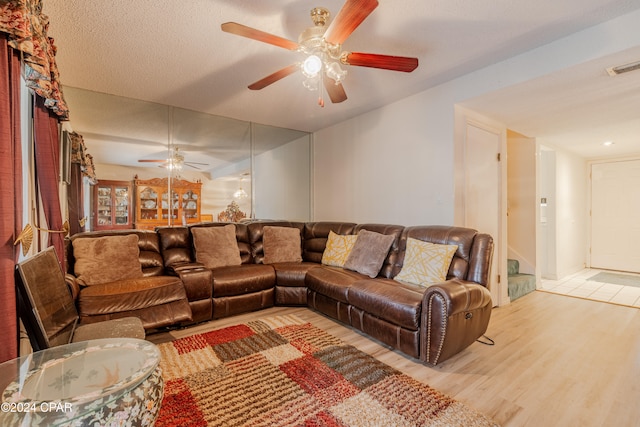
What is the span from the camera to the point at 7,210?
1182 mm

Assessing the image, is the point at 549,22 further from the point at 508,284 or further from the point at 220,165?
the point at 220,165

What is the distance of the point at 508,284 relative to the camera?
3.58m

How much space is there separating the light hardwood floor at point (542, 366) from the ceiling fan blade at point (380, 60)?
2.11m

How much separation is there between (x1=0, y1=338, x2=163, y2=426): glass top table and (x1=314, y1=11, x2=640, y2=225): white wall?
282 centimetres

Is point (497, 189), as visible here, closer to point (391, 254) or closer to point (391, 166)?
point (391, 166)

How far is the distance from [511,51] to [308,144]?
316cm

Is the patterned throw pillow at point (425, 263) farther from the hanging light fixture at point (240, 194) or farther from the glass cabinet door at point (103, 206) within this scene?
the glass cabinet door at point (103, 206)

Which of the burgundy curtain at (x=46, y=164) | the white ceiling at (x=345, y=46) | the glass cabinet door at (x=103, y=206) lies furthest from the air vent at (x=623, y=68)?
the glass cabinet door at (x=103, y=206)

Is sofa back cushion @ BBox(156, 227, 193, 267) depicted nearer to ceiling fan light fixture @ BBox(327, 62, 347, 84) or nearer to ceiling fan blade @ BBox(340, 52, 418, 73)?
ceiling fan light fixture @ BBox(327, 62, 347, 84)

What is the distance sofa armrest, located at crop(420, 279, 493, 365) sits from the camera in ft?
6.27

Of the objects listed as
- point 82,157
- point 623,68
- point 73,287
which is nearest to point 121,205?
point 82,157

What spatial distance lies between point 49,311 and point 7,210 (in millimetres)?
569

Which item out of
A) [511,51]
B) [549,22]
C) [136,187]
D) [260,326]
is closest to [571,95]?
[511,51]

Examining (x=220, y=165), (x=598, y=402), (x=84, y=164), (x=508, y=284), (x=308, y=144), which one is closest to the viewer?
(x=598, y=402)
